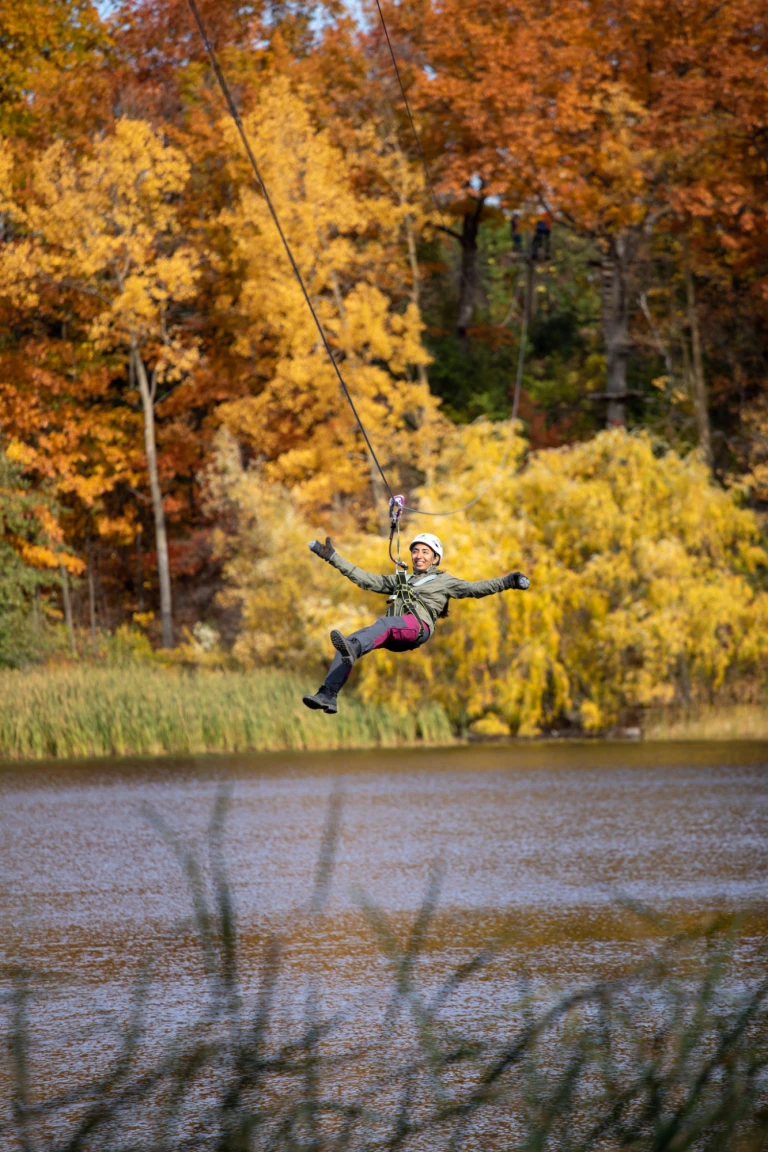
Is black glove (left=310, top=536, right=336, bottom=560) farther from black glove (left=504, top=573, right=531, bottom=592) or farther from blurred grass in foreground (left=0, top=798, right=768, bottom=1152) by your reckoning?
blurred grass in foreground (left=0, top=798, right=768, bottom=1152)

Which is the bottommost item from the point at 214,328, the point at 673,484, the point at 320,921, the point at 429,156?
the point at 320,921

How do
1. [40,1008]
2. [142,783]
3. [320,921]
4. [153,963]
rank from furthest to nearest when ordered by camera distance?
[142,783]
[320,921]
[153,963]
[40,1008]

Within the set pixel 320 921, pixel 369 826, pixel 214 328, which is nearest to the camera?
pixel 320 921

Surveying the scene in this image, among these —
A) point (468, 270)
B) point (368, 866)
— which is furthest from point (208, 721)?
point (468, 270)

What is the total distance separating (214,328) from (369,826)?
925 inches

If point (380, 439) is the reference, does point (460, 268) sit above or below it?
above

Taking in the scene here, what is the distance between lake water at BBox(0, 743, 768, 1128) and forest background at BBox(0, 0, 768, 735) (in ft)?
15.2

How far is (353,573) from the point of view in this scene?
859cm

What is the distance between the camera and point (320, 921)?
12320 millimetres

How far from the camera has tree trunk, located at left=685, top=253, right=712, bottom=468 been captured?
3266 cm

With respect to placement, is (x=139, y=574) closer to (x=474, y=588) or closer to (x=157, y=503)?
(x=157, y=503)

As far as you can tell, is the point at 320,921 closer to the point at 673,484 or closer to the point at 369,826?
the point at 369,826

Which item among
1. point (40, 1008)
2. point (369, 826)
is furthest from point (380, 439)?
point (40, 1008)

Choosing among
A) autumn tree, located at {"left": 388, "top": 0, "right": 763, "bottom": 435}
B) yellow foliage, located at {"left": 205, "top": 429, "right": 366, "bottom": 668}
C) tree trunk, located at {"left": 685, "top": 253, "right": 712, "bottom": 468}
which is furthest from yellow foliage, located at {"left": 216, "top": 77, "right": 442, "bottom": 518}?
tree trunk, located at {"left": 685, "top": 253, "right": 712, "bottom": 468}
